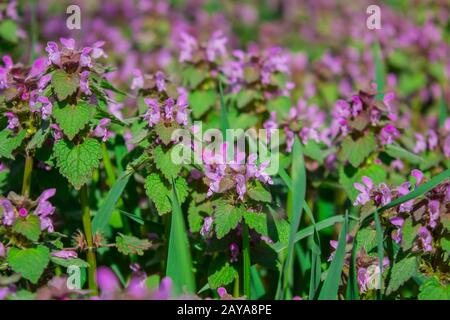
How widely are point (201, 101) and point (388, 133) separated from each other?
2.74ft

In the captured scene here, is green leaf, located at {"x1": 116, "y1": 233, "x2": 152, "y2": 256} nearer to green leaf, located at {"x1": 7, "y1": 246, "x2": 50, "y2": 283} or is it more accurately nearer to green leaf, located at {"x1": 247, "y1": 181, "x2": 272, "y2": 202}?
green leaf, located at {"x1": 7, "y1": 246, "x2": 50, "y2": 283}

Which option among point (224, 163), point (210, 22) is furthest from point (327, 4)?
point (224, 163)

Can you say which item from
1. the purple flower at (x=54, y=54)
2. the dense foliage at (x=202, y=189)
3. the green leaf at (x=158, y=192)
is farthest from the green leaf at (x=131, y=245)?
the purple flower at (x=54, y=54)

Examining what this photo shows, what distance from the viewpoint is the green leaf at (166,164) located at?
2.13 meters

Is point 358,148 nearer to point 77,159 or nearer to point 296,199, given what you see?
point 296,199

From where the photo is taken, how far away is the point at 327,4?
6.60 m

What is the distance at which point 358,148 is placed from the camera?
2.59m

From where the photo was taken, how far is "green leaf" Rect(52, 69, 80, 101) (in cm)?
204

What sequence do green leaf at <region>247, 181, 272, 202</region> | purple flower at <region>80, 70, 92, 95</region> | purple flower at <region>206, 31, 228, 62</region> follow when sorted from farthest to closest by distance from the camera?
purple flower at <region>206, 31, 228, 62</region> → purple flower at <region>80, 70, 92, 95</region> → green leaf at <region>247, 181, 272, 202</region>

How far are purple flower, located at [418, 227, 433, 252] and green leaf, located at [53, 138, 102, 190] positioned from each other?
3.15 feet

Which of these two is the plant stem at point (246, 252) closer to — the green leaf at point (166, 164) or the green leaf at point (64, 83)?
the green leaf at point (166, 164)

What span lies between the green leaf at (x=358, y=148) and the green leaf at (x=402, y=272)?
0.61 metres

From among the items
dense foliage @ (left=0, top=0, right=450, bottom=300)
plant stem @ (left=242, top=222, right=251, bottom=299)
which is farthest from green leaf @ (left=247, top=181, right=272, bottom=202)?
plant stem @ (left=242, top=222, right=251, bottom=299)

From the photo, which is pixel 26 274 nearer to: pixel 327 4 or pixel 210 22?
pixel 210 22
